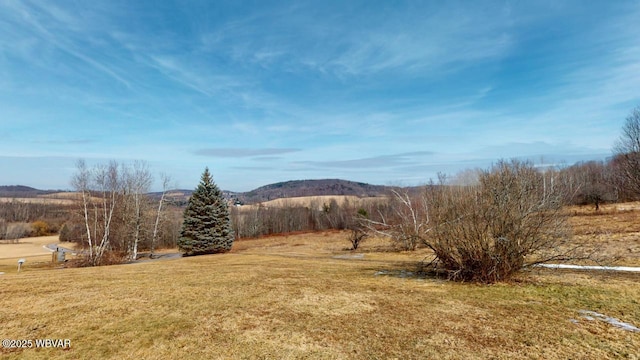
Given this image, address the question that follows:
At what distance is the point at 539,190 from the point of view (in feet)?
30.1

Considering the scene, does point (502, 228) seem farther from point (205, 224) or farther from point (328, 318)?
point (205, 224)

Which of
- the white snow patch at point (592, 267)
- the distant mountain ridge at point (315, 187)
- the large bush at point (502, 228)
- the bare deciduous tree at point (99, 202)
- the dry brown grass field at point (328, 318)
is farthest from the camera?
the distant mountain ridge at point (315, 187)

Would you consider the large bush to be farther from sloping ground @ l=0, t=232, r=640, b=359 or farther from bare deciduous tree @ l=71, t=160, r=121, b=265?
bare deciduous tree @ l=71, t=160, r=121, b=265

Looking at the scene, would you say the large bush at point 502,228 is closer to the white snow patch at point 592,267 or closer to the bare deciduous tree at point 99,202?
the white snow patch at point 592,267

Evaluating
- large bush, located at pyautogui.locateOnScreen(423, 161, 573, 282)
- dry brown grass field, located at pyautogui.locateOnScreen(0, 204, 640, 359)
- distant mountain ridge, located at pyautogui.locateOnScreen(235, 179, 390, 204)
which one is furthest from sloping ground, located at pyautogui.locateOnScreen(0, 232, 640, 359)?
distant mountain ridge, located at pyautogui.locateOnScreen(235, 179, 390, 204)

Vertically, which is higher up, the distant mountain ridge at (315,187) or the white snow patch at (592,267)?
the distant mountain ridge at (315,187)

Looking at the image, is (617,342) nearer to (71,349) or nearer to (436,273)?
(436,273)

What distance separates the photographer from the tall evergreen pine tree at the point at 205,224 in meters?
26.3

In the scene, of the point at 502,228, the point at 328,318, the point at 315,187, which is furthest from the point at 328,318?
the point at 315,187

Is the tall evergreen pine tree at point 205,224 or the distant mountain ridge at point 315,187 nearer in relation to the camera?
the tall evergreen pine tree at point 205,224

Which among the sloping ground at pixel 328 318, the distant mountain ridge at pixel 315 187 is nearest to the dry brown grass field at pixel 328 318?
the sloping ground at pixel 328 318

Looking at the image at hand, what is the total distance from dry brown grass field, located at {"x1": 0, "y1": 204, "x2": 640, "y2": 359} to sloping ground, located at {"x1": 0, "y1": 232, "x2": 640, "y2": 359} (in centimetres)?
2

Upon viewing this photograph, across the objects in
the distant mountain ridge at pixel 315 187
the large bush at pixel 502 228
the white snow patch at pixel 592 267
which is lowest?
the white snow patch at pixel 592 267

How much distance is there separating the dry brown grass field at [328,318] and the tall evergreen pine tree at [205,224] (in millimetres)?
17016
